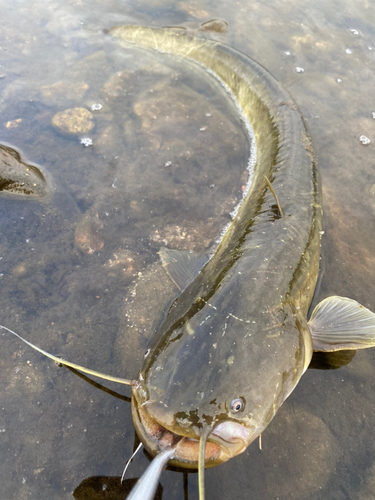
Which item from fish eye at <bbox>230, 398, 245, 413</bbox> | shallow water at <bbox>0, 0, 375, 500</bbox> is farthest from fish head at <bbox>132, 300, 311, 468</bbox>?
shallow water at <bbox>0, 0, 375, 500</bbox>

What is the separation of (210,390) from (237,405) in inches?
5.5

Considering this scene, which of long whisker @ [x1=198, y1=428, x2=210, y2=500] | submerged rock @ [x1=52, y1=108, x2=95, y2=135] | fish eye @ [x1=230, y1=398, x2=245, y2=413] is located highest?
fish eye @ [x1=230, y1=398, x2=245, y2=413]

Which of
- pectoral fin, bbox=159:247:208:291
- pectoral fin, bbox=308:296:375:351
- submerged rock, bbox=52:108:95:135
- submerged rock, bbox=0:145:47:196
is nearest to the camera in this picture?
pectoral fin, bbox=308:296:375:351

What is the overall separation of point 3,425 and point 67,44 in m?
4.54

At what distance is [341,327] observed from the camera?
213 centimetres

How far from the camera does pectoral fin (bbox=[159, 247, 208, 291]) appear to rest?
2.44 meters

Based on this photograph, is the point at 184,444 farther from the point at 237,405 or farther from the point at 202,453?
the point at 237,405

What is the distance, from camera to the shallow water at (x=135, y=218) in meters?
1.85

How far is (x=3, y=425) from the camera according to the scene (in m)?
1.88

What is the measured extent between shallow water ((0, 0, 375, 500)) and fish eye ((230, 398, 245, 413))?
524 millimetres

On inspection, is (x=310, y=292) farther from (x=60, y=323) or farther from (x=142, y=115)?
(x=142, y=115)

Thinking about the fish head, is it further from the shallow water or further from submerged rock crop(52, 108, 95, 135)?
submerged rock crop(52, 108, 95, 135)

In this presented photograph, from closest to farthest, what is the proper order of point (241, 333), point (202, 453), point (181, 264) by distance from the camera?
point (202, 453) < point (241, 333) < point (181, 264)

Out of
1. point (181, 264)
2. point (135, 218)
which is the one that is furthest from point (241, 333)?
point (135, 218)
